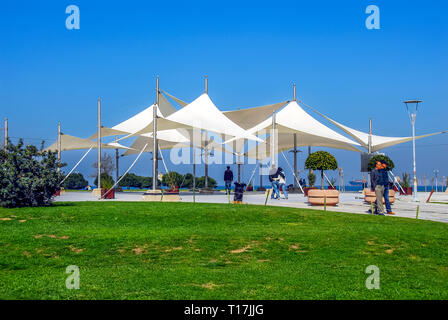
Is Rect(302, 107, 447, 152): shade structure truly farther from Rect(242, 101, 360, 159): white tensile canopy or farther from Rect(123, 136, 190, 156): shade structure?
Rect(123, 136, 190, 156): shade structure

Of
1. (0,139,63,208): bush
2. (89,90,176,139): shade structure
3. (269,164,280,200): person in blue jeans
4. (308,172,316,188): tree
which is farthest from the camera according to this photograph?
(308,172,316,188): tree

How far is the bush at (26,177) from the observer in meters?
15.1

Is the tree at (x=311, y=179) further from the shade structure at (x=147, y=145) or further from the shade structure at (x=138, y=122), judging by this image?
the shade structure at (x=138, y=122)

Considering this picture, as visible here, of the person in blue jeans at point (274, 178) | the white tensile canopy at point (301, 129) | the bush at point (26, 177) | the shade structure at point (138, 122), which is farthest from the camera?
the shade structure at point (138, 122)

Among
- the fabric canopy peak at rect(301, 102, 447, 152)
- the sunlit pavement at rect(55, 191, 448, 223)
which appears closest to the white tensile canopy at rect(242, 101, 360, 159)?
the fabric canopy peak at rect(301, 102, 447, 152)

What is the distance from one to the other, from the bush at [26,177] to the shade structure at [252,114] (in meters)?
22.1

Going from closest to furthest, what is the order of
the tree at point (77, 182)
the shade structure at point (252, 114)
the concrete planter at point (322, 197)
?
the concrete planter at point (322, 197)
the shade structure at point (252, 114)
the tree at point (77, 182)

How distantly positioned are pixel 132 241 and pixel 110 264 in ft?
4.71

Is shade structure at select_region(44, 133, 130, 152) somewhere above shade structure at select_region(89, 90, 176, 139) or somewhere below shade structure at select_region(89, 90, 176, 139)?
below

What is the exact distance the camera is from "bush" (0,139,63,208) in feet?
49.5

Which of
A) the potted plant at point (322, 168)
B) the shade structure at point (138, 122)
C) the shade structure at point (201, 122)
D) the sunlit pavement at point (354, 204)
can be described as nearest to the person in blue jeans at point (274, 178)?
the sunlit pavement at point (354, 204)

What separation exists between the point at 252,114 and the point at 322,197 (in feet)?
64.6
